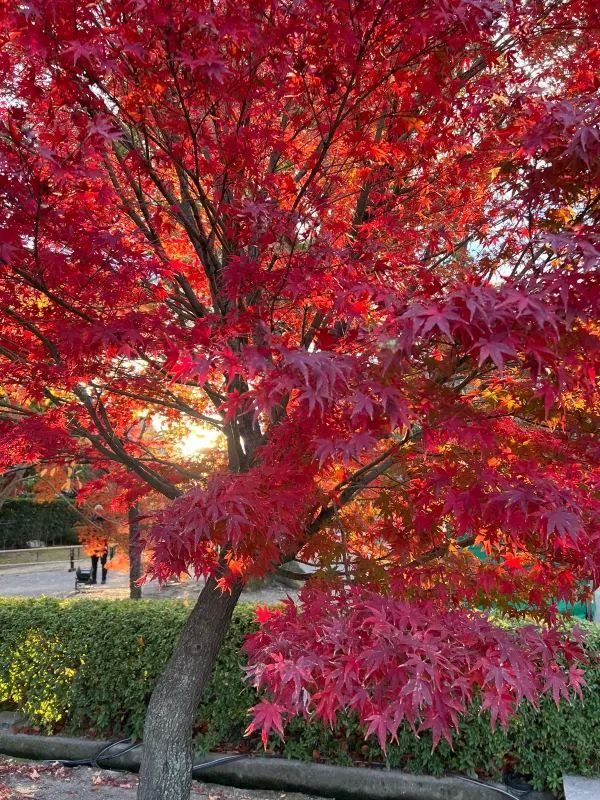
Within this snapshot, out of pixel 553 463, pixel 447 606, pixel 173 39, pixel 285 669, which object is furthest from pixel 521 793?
pixel 173 39

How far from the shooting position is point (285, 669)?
2.42m

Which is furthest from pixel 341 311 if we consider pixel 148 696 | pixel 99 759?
pixel 99 759

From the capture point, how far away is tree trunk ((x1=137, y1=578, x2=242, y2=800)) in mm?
3938

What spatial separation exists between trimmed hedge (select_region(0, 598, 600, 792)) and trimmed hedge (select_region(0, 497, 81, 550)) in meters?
16.2

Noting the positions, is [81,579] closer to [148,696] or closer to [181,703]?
[148,696]

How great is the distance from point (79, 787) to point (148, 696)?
93cm

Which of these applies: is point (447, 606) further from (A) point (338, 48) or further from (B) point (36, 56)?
(B) point (36, 56)

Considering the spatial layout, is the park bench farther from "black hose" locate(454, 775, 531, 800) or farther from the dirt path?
"black hose" locate(454, 775, 531, 800)

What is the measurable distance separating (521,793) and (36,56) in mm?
5970

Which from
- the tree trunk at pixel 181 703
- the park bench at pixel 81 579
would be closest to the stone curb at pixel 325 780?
the tree trunk at pixel 181 703

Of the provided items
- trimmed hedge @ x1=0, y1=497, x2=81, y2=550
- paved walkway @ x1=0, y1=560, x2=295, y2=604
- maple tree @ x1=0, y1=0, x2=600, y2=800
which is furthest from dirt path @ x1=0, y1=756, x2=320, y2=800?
trimmed hedge @ x1=0, y1=497, x2=81, y2=550

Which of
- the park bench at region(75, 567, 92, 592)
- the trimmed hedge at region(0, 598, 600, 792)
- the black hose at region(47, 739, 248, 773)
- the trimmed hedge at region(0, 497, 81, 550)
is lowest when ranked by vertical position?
the black hose at region(47, 739, 248, 773)

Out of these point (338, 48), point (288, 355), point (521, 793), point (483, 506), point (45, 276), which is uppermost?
point (338, 48)

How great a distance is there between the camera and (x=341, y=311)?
3.33 metres
